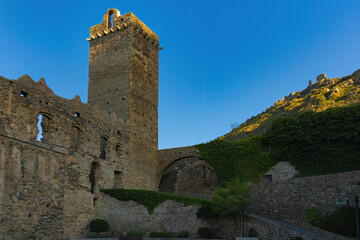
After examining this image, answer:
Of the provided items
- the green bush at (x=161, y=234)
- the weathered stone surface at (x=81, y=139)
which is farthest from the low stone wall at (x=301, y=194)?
the weathered stone surface at (x=81, y=139)

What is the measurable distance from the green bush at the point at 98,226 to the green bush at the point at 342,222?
13204mm

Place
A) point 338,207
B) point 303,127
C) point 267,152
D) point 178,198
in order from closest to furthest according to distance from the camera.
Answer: point 338,207, point 178,198, point 303,127, point 267,152

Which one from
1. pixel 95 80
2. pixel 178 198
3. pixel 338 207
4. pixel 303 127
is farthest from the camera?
pixel 95 80

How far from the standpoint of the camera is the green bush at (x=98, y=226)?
72.8 feet

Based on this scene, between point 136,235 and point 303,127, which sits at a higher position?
point 303,127

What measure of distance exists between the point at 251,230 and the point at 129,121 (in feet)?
41.1

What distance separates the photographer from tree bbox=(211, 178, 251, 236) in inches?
846

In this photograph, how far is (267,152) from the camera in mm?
27438

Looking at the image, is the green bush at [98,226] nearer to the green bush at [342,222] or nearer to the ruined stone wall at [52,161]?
the ruined stone wall at [52,161]

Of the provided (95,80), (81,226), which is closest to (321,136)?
(81,226)

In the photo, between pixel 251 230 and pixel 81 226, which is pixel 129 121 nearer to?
pixel 81 226

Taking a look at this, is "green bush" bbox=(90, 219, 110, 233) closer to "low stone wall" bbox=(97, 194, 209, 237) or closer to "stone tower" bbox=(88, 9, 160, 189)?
"low stone wall" bbox=(97, 194, 209, 237)

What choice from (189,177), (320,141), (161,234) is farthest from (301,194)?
(189,177)

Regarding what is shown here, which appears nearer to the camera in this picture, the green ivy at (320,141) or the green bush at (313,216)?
the green bush at (313,216)
